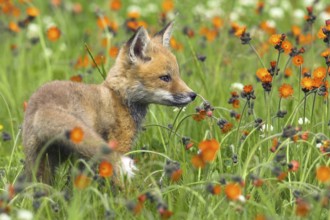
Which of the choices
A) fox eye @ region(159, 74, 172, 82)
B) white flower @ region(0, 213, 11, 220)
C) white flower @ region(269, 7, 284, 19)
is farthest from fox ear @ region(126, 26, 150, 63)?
white flower @ region(269, 7, 284, 19)

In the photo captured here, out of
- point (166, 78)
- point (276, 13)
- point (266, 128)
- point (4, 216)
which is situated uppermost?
point (276, 13)

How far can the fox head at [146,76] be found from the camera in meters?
5.90

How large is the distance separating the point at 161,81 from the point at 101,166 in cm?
160

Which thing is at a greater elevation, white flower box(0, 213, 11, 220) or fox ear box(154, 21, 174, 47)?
fox ear box(154, 21, 174, 47)

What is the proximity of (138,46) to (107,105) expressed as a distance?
572mm

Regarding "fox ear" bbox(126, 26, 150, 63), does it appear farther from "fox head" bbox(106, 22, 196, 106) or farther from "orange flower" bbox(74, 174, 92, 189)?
"orange flower" bbox(74, 174, 92, 189)

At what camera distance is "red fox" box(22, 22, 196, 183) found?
478 centimetres

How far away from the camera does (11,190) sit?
4629 mm

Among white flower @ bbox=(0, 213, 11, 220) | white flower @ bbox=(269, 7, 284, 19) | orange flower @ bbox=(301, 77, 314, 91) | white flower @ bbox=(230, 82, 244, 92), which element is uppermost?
white flower @ bbox=(269, 7, 284, 19)

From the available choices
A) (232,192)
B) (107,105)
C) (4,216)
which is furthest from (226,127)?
(4,216)

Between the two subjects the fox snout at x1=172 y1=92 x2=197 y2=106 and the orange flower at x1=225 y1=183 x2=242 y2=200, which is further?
the fox snout at x1=172 y1=92 x2=197 y2=106

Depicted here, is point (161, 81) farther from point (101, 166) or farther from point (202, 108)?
point (101, 166)

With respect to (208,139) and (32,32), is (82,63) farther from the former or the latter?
(208,139)

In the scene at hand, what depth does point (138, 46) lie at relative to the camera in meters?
6.04
